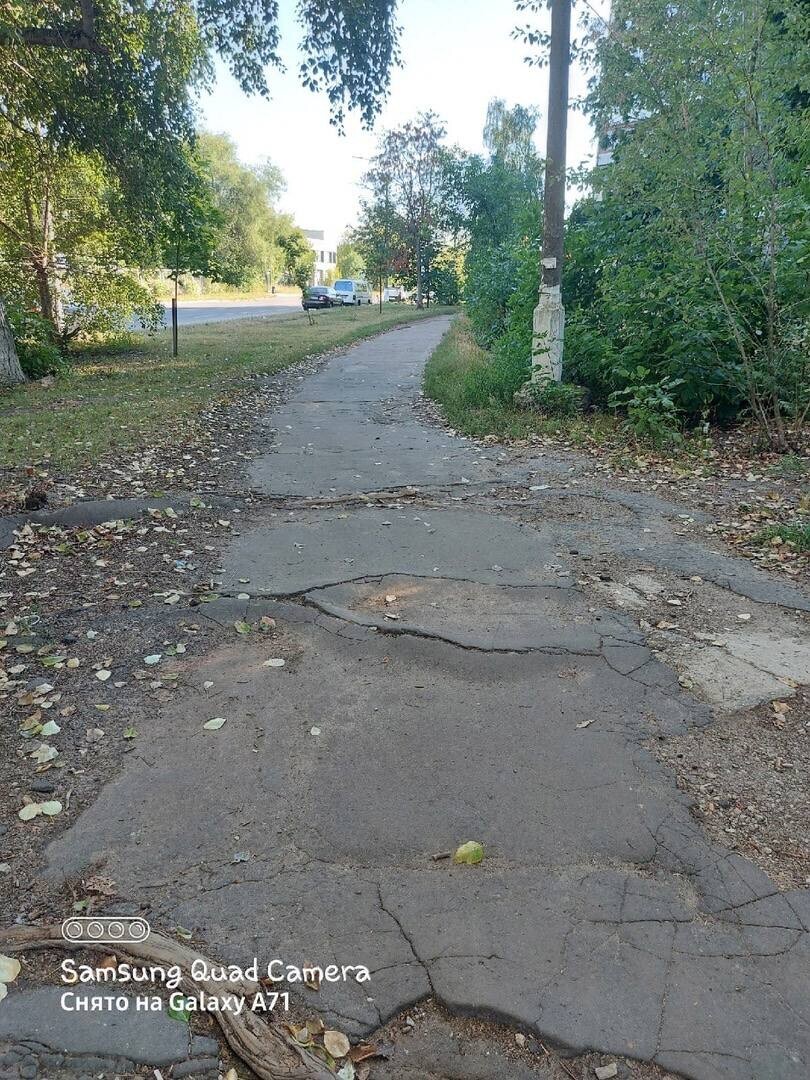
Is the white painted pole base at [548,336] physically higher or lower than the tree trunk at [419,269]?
lower

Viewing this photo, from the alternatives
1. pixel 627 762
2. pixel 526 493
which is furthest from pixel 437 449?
pixel 627 762

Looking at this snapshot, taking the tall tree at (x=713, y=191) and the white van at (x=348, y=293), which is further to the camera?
the white van at (x=348, y=293)

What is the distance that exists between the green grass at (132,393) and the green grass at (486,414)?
353 centimetres

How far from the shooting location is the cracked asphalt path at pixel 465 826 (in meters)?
1.96

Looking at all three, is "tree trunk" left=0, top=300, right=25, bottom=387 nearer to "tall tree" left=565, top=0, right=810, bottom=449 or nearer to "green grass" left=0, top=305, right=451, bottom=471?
"green grass" left=0, top=305, right=451, bottom=471

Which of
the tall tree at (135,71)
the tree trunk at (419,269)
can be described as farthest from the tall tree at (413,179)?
the tall tree at (135,71)

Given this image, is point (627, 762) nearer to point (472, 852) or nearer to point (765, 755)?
point (765, 755)

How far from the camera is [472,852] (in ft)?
7.97

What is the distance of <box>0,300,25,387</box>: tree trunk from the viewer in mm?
11695

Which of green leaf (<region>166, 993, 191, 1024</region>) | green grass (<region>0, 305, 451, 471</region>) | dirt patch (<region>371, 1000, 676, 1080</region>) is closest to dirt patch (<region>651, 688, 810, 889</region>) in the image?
dirt patch (<region>371, 1000, 676, 1080</region>)

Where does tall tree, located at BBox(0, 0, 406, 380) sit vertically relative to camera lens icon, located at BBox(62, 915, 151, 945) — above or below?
above

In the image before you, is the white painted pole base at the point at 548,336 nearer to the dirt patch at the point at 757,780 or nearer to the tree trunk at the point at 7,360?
the dirt patch at the point at 757,780

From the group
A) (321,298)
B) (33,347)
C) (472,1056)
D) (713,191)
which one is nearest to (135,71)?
(33,347)

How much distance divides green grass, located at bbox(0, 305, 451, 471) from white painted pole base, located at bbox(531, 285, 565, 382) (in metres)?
4.66
